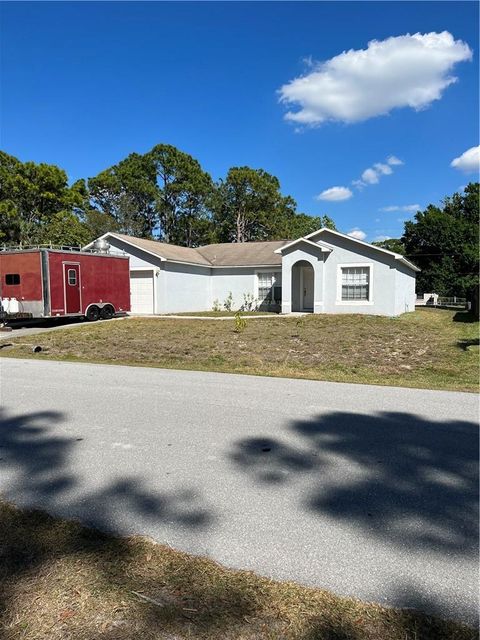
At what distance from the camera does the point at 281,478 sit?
12.3 ft

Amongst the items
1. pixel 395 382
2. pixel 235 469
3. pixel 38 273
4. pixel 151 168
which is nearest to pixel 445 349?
pixel 395 382

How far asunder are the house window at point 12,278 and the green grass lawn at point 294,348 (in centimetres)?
291

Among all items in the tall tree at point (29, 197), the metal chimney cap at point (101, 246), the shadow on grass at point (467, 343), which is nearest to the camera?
the shadow on grass at point (467, 343)

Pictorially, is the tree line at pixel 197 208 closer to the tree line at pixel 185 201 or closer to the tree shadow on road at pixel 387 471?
the tree line at pixel 185 201

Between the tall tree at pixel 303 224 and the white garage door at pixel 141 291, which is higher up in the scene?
the tall tree at pixel 303 224

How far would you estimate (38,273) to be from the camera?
17188 mm

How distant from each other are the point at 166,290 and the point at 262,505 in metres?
20.9

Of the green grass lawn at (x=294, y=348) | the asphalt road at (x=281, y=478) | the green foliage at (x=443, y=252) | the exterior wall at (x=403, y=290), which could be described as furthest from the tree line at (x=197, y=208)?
the asphalt road at (x=281, y=478)

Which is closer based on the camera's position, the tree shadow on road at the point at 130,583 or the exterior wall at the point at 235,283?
the tree shadow on road at the point at 130,583

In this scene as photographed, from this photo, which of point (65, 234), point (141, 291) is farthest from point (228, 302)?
point (65, 234)

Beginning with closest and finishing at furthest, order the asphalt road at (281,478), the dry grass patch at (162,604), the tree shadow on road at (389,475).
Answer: the dry grass patch at (162,604), the asphalt road at (281,478), the tree shadow on road at (389,475)

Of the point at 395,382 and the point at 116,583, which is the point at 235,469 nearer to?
the point at 116,583

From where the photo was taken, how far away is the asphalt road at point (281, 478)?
2.63 meters

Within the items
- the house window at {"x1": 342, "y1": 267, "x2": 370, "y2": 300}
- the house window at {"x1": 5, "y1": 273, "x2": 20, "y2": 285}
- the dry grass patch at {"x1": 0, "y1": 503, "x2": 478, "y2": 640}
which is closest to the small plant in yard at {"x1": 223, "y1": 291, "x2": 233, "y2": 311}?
the house window at {"x1": 342, "y1": 267, "x2": 370, "y2": 300}
